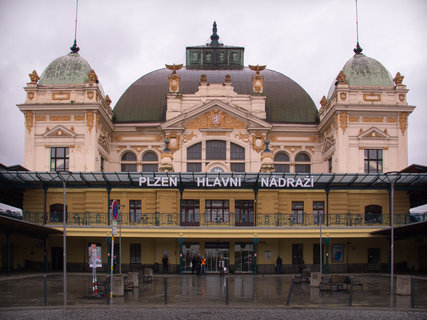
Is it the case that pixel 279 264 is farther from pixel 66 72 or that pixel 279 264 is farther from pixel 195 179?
pixel 66 72

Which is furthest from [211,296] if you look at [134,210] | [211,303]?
[134,210]

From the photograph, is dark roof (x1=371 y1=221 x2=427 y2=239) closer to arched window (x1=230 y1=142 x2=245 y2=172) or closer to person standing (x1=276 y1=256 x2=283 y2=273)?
person standing (x1=276 y1=256 x2=283 y2=273)

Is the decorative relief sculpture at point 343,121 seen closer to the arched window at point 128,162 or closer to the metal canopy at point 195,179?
the metal canopy at point 195,179

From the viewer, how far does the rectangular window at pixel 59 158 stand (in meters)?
50.7

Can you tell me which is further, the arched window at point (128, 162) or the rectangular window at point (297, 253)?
the arched window at point (128, 162)

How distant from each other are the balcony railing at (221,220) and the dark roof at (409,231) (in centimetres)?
278

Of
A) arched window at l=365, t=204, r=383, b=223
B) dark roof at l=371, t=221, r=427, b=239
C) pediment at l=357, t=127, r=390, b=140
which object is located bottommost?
dark roof at l=371, t=221, r=427, b=239

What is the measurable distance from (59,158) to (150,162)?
9.41m

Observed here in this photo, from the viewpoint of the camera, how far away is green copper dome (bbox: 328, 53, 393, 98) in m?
53.0

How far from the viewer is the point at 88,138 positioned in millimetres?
50219

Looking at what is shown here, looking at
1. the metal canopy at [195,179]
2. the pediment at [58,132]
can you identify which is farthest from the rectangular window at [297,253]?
the pediment at [58,132]

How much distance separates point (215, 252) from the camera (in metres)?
46.3

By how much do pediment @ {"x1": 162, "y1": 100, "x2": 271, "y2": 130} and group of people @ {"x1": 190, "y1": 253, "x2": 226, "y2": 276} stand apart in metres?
14.3

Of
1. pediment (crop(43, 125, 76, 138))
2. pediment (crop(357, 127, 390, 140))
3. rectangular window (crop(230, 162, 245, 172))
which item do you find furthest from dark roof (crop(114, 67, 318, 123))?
pediment (crop(357, 127, 390, 140))
